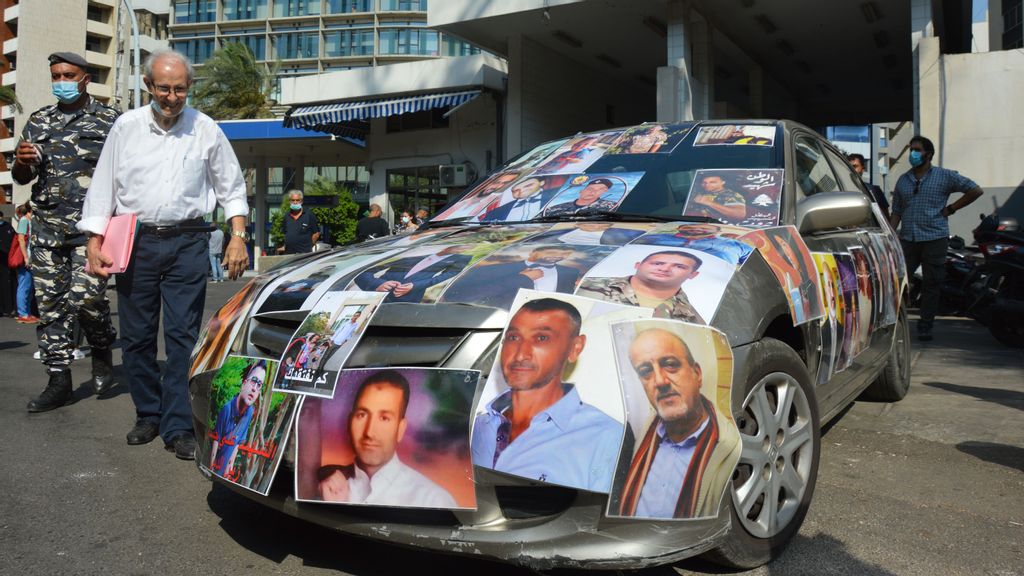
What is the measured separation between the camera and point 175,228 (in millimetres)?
3551

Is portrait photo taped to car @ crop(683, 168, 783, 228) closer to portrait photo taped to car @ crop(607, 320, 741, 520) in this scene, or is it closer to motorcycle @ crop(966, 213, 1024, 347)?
portrait photo taped to car @ crop(607, 320, 741, 520)

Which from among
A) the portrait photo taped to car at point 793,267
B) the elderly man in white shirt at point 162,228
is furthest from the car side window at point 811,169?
the elderly man in white shirt at point 162,228

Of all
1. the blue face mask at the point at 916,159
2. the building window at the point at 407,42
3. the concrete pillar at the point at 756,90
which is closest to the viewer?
the blue face mask at the point at 916,159

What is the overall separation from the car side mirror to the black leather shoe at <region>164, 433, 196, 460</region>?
8.89 ft

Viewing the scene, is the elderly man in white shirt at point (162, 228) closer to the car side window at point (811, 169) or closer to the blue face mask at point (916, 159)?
the car side window at point (811, 169)

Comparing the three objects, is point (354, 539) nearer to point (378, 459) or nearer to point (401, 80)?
point (378, 459)

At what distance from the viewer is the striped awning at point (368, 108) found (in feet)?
54.5

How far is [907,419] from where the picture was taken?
4.12 metres

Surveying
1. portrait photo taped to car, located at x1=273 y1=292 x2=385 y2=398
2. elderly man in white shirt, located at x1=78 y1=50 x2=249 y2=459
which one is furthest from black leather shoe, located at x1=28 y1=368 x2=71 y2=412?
portrait photo taped to car, located at x1=273 y1=292 x2=385 y2=398

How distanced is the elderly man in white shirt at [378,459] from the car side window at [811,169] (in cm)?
200

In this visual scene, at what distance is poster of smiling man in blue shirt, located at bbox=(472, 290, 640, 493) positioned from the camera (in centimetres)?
179

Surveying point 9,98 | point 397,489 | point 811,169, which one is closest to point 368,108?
point 811,169

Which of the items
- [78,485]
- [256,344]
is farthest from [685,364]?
[78,485]

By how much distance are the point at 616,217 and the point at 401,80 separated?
50.6 ft
